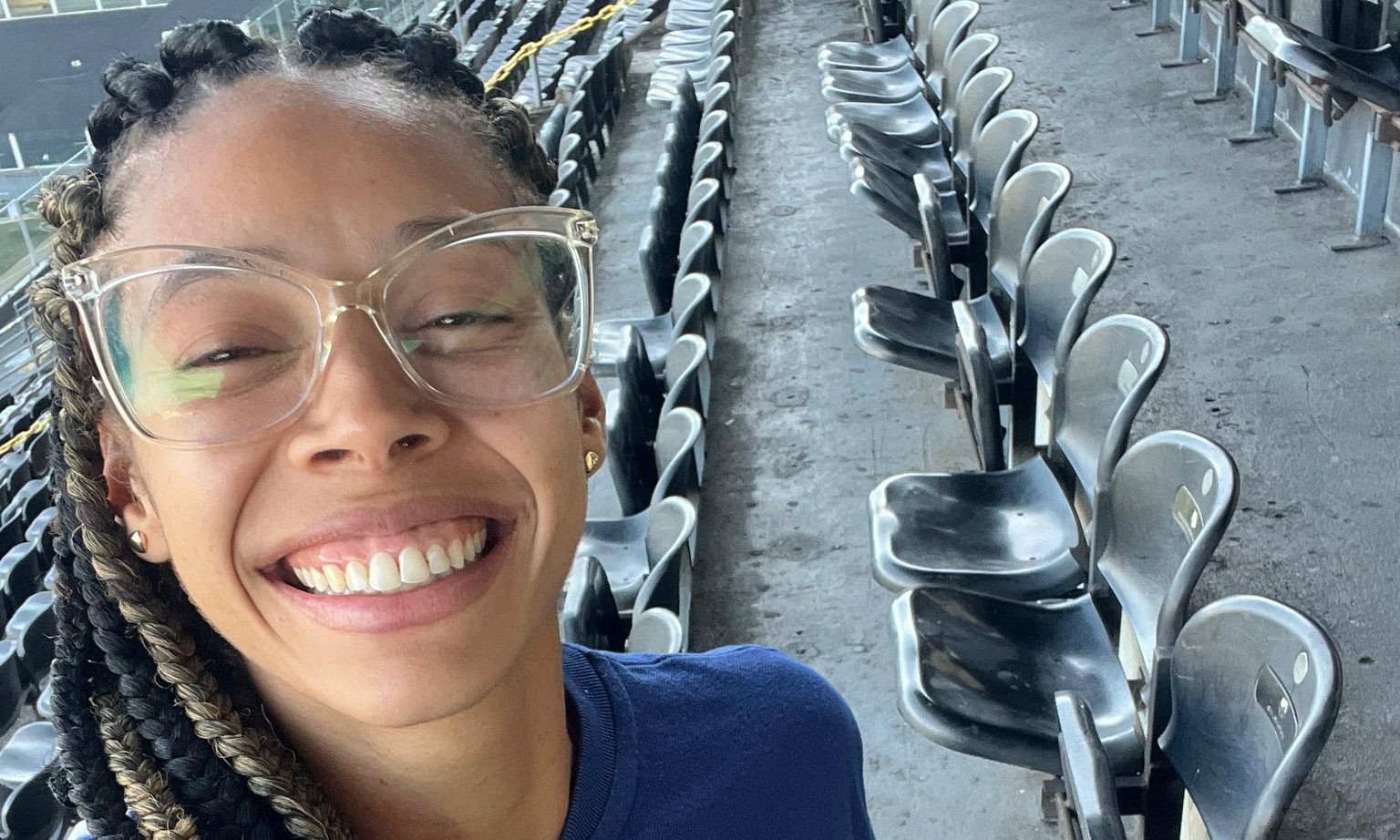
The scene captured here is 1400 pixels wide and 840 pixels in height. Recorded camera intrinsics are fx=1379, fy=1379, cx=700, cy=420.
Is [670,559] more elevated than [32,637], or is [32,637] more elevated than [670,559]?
[670,559]

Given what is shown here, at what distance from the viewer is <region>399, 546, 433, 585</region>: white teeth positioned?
625mm

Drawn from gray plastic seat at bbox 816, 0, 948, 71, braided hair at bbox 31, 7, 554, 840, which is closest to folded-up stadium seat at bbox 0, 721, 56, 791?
braided hair at bbox 31, 7, 554, 840

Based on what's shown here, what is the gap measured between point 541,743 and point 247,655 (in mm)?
178

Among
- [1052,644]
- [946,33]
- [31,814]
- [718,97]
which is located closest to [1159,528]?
[1052,644]

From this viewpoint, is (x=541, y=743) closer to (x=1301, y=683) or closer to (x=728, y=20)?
(x=1301, y=683)

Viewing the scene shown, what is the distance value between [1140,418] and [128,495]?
8.47 feet

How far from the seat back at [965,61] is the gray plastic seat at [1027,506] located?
1929mm

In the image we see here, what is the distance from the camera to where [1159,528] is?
1.93 m

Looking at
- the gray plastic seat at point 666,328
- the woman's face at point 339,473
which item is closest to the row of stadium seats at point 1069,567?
the gray plastic seat at point 666,328

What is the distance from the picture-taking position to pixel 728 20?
7.16 meters

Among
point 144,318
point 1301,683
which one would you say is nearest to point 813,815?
point 144,318

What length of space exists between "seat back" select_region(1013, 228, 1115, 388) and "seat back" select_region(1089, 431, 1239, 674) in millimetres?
490

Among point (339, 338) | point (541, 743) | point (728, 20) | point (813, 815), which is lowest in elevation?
point (728, 20)

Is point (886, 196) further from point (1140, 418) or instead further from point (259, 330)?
point (259, 330)
